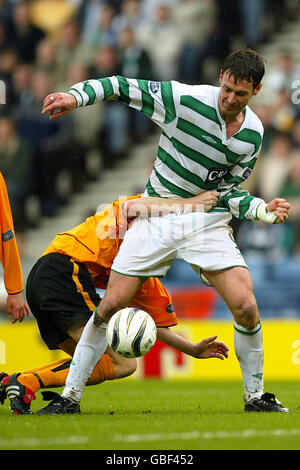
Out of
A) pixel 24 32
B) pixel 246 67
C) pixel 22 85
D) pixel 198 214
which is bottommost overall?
pixel 22 85

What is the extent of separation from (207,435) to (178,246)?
1.48 meters

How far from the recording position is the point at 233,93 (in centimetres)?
523

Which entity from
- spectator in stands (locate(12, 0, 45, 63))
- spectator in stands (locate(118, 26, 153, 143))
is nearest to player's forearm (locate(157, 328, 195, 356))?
spectator in stands (locate(118, 26, 153, 143))

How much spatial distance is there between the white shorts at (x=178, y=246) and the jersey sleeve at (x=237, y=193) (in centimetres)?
9

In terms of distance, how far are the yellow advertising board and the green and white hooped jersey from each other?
4.86m

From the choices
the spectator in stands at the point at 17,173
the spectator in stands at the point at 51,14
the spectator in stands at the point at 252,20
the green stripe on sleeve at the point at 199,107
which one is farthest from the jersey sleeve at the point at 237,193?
the spectator in stands at the point at 51,14

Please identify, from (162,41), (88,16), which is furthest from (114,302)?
(88,16)

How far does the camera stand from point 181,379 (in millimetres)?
10258

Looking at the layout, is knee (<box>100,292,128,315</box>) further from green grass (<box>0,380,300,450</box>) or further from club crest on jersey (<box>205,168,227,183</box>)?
club crest on jersey (<box>205,168,227,183</box>)

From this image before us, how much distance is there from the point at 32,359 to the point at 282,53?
19.4ft

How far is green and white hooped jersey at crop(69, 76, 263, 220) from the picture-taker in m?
5.42

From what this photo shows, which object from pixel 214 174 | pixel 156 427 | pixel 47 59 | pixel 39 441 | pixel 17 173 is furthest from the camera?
pixel 47 59

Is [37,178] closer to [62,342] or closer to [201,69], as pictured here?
[201,69]

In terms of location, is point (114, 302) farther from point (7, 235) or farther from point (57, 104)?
point (57, 104)
